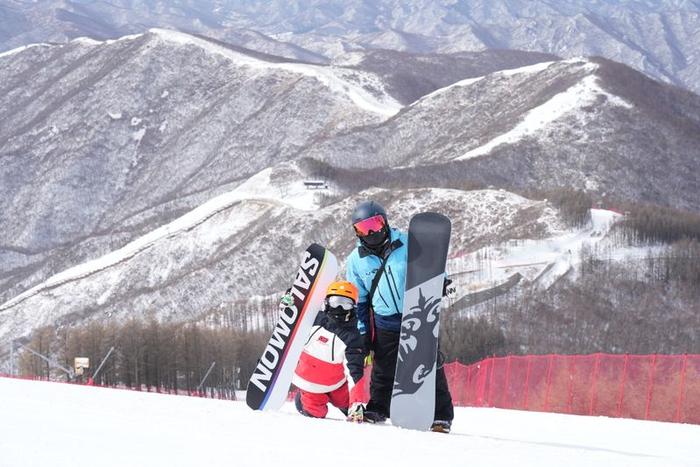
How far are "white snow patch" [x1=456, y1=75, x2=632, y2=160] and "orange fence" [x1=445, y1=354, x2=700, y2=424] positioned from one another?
11273 cm

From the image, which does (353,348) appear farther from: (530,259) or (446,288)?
(530,259)

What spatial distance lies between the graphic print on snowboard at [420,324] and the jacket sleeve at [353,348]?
36 centimetres

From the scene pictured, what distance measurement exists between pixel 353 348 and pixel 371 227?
3.90 feet

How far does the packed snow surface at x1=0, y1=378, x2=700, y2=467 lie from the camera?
20.5 feet

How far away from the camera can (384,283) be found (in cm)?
998

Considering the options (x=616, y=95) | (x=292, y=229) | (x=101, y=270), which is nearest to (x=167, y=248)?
(x=101, y=270)

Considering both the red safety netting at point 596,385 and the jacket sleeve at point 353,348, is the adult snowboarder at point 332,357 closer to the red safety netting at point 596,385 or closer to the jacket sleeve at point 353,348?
the jacket sleeve at point 353,348

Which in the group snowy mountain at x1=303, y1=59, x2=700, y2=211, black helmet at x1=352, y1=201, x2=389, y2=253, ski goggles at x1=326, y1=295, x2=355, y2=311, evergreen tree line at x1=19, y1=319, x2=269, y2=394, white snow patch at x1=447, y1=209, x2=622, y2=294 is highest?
snowy mountain at x1=303, y1=59, x2=700, y2=211

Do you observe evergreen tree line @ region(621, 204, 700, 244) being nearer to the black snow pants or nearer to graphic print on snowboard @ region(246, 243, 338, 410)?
graphic print on snowboard @ region(246, 243, 338, 410)

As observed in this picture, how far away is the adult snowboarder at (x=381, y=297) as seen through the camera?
9875 millimetres

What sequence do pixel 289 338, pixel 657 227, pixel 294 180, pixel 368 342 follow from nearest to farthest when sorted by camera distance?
pixel 368 342 < pixel 289 338 < pixel 657 227 < pixel 294 180

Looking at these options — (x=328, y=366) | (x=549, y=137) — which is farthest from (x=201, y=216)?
(x=328, y=366)

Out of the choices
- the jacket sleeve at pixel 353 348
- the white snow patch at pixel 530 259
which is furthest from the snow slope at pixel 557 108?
the jacket sleeve at pixel 353 348

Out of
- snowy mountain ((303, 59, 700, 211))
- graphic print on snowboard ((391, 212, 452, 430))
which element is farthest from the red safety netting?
snowy mountain ((303, 59, 700, 211))
